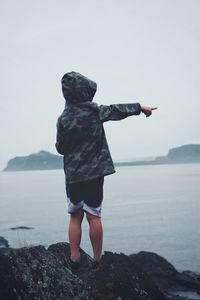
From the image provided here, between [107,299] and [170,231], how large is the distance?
43663mm

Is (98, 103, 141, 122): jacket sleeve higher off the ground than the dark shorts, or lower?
higher

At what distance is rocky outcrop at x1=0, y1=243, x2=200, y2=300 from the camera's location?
5625 mm

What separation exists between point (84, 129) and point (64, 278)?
2.41 m

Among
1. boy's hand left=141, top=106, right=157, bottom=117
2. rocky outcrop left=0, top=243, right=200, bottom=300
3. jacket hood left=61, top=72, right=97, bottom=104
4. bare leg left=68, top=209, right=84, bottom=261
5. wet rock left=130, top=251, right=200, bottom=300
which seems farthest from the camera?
wet rock left=130, top=251, right=200, bottom=300

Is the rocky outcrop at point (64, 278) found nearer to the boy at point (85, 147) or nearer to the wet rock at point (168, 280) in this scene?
the boy at point (85, 147)

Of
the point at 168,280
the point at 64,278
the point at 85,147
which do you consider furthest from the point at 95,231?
the point at 168,280

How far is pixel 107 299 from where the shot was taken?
6.03 meters

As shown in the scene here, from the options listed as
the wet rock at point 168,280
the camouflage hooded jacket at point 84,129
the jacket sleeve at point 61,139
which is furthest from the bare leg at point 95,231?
the wet rock at point 168,280

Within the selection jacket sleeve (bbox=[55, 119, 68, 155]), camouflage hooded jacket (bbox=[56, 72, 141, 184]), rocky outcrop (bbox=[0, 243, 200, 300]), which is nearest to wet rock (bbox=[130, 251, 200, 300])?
rocky outcrop (bbox=[0, 243, 200, 300])

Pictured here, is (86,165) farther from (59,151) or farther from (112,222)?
(112,222)

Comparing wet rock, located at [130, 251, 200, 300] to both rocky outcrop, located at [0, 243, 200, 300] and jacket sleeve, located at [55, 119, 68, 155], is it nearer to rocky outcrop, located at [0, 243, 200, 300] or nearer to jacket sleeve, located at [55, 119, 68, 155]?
rocky outcrop, located at [0, 243, 200, 300]

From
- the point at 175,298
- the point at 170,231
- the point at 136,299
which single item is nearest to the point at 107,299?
the point at 136,299

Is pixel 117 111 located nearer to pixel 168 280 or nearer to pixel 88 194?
pixel 88 194

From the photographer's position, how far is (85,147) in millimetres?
5934
